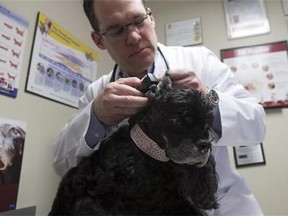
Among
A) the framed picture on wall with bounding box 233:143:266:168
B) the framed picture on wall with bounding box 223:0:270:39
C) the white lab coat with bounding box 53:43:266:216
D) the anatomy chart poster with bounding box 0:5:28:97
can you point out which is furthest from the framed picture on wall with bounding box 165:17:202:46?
the anatomy chart poster with bounding box 0:5:28:97

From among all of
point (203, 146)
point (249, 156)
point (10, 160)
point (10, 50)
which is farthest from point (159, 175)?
point (249, 156)

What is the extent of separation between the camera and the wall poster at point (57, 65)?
1.14 meters

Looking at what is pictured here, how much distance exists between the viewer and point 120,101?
0.59 metres

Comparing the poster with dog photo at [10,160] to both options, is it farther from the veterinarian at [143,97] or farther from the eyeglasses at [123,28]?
the eyeglasses at [123,28]

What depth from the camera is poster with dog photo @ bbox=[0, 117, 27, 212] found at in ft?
3.03

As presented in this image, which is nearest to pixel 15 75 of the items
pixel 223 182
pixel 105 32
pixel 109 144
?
pixel 105 32

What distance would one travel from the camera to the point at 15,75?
1.03 metres

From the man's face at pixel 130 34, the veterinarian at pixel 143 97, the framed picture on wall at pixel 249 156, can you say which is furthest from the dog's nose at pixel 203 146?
the framed picture on wall at pixel 249 156

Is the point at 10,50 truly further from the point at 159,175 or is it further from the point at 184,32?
the point at 184,32

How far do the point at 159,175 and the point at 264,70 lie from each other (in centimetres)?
123

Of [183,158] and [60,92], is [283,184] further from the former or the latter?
[60,92]

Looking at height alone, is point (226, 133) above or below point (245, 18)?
below

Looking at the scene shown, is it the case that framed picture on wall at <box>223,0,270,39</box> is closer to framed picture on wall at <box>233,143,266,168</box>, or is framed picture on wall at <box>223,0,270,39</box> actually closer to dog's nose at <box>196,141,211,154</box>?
framed picture on wall at <box>233,143,266,168</box>

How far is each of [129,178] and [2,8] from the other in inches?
34.2
